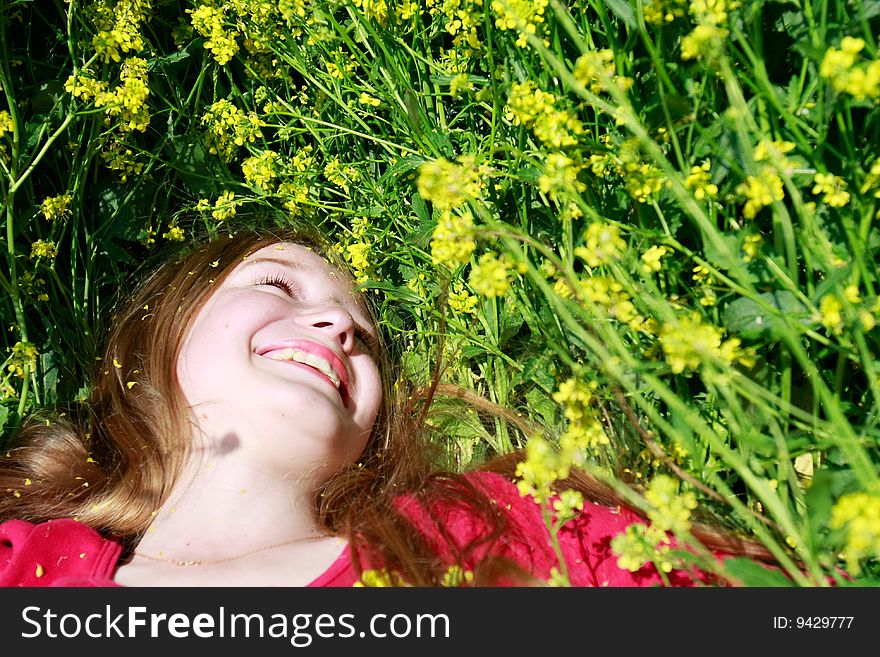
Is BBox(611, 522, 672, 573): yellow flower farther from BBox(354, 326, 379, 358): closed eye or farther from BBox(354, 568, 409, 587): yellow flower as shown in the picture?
BBox(354, 326, 379, 358): closed eye

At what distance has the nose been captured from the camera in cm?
142

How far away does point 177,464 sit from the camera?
1.50 m

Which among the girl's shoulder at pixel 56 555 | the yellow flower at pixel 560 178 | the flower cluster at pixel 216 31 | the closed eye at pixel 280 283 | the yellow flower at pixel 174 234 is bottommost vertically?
the girl's shoulder at pixel 56 555

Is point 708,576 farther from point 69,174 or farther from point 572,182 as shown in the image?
point 69,174

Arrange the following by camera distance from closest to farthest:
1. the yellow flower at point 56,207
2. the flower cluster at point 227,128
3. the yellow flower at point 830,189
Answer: the yellow flower at point 830,189 < the yellow flower at point 56,207 < the flower cluster at point 227,128

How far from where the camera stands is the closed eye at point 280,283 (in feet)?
4.99

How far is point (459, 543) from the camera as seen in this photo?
1332mm

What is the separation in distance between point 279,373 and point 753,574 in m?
0.81

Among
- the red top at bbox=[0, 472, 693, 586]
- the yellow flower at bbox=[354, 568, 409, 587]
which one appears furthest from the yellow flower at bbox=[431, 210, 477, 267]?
the red top at bbox=[0, 472, 693, 586]

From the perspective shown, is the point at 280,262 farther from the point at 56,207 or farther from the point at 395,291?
the point at 56,207

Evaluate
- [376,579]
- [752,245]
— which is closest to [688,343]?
[752,245]

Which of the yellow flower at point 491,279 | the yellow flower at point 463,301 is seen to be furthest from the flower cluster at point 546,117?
the yellow flower at point 463,301

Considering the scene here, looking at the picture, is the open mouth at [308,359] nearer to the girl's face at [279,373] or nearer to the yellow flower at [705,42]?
the girl's face at [279,373]
